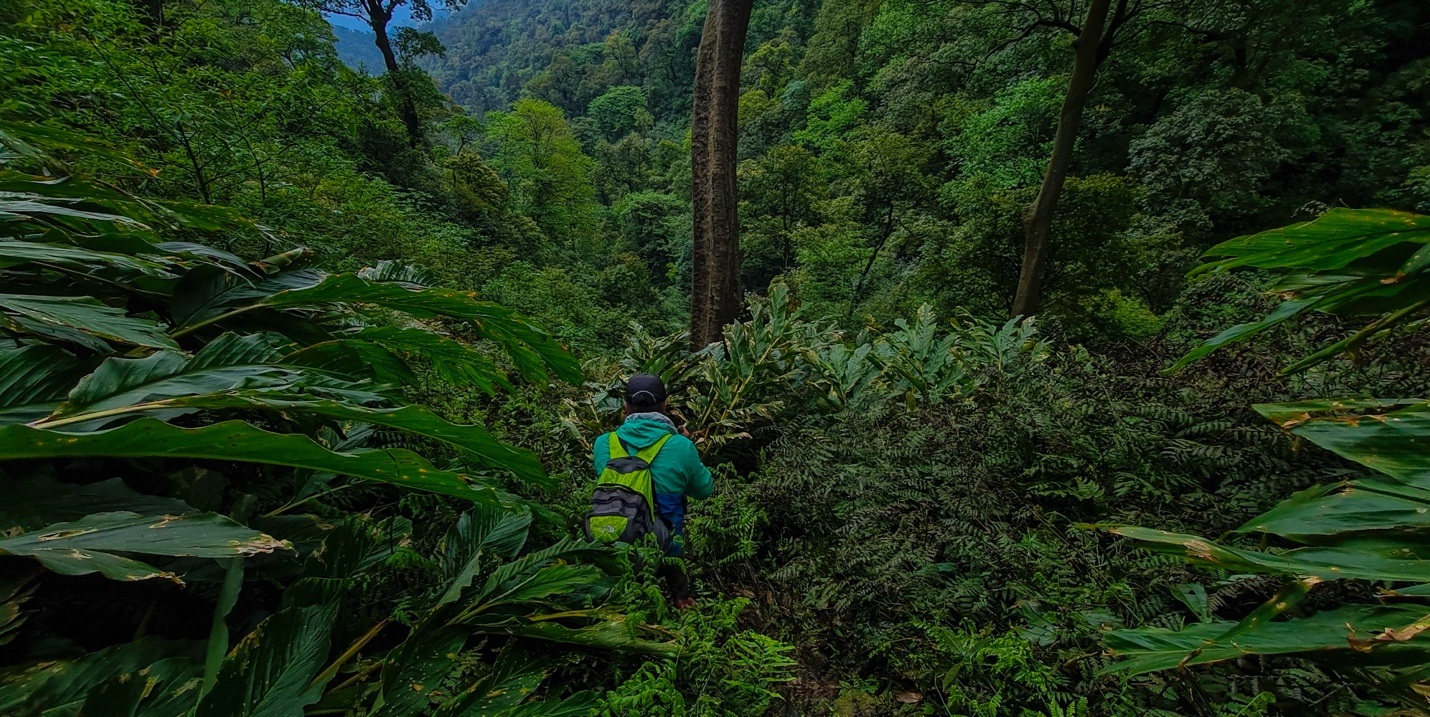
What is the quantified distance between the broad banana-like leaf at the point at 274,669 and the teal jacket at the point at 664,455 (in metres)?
1.27

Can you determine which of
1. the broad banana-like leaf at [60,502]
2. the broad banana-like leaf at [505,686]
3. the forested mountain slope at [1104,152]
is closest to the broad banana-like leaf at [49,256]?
the broad banana-like leaf at [60,502]

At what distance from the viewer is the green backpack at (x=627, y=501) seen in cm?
178

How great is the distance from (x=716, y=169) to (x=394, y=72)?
48.5 feet

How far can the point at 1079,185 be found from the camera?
240 inches

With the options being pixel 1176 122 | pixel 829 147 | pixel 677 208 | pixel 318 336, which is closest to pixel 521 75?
pixel 677 208

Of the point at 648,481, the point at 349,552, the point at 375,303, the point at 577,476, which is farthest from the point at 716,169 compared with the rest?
the point at 349,552

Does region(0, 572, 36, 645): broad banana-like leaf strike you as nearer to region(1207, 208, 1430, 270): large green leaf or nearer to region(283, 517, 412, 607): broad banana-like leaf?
region(283, 517, 412, 607): broad banana-like leaf

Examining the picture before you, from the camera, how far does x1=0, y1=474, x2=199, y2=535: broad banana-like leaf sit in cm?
69

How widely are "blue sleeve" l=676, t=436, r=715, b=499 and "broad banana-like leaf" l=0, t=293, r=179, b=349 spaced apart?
4.91 feet

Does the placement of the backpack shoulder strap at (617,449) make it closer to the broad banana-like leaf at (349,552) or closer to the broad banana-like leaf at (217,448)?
the broad banana-like leaf at (349,552)

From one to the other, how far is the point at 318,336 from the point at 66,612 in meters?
0.83

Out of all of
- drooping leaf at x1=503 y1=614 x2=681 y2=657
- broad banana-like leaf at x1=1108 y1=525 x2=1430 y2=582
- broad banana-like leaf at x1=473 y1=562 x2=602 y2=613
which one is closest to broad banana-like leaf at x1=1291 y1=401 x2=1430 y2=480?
broad banana-like leaf at x1=1108 y1=525 x2=1430 y2=582

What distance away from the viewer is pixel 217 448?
72cm

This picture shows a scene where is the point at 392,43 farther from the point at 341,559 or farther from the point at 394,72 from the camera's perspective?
the point at 341,559
